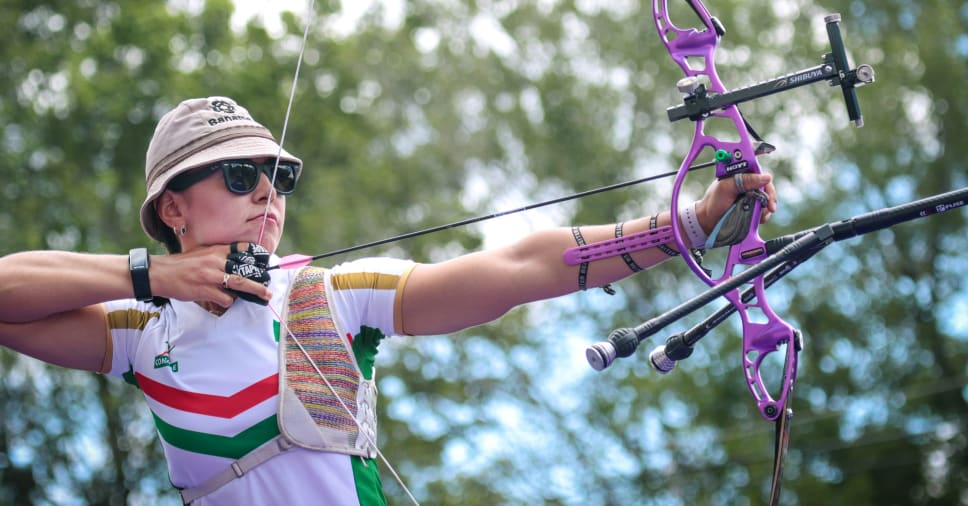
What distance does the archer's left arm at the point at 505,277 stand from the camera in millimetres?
2387

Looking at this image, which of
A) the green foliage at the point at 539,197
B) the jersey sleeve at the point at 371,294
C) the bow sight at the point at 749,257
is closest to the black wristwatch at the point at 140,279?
the jersey sleeve at the point at 371,294

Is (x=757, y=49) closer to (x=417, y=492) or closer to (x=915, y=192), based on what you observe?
(x=915, y=192)

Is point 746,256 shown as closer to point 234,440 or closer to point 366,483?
point 366,483

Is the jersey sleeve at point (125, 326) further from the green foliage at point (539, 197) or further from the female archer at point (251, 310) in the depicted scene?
the green foliage at point (539, 197)

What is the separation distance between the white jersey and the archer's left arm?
0.07 m

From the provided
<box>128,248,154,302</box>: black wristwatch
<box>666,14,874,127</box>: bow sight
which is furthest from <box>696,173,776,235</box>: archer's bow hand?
<box>128,248,154,302</box>: black wristwatch

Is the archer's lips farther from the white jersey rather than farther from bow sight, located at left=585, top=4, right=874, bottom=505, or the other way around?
bow sight, located at left=585, top=4, right=874, bottom=505

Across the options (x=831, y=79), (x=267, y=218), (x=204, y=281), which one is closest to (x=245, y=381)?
(x=204, y=281)

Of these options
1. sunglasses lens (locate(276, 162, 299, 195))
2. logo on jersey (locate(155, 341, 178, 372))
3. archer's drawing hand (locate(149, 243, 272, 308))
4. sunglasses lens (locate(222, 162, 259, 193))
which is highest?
sunglasses lens (locate(222, 162, 259, 193))

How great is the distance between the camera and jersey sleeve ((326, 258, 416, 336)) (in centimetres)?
249

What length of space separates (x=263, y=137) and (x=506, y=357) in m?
13.7

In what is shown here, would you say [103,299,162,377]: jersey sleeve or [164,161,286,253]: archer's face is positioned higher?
[164,161,286,253]: archer's face

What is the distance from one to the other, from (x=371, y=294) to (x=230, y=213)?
0.37m

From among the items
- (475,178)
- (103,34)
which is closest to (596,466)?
(475,178)
